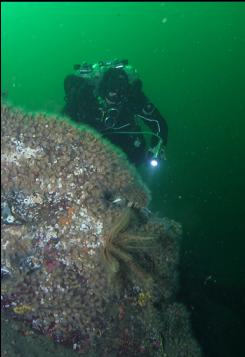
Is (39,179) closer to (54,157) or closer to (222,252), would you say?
(54,157)

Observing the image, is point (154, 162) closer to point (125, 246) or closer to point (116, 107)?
point (116, 107)

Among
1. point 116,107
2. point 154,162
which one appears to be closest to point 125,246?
point 154,162

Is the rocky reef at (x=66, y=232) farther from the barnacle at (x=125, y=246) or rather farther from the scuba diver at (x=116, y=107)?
the scuba diver at (x=116, y=107)

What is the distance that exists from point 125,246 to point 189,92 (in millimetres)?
53803

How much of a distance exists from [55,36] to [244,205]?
110014 millimetres

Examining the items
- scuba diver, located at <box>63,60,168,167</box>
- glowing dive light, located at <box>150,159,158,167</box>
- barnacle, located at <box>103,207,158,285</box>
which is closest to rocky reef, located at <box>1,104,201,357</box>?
barnacle, located at <box>103,207,158,285</box>

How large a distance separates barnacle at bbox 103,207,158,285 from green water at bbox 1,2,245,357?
4.97 feet

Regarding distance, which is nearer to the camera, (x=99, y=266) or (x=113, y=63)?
(x=99, y=266)

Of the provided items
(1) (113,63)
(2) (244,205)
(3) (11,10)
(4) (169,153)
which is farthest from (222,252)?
(3) (11,10)

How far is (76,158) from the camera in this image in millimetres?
3906

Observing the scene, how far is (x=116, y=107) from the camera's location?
6.92 metres

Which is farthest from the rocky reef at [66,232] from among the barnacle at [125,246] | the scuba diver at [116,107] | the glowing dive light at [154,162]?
the scuba diver at [116,107]

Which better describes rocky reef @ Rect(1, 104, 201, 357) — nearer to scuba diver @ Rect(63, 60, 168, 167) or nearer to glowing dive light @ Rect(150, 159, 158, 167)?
glowing dive light @ Rect(150, 159, 158, 167)

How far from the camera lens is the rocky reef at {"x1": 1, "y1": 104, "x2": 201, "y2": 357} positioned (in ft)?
11.9
